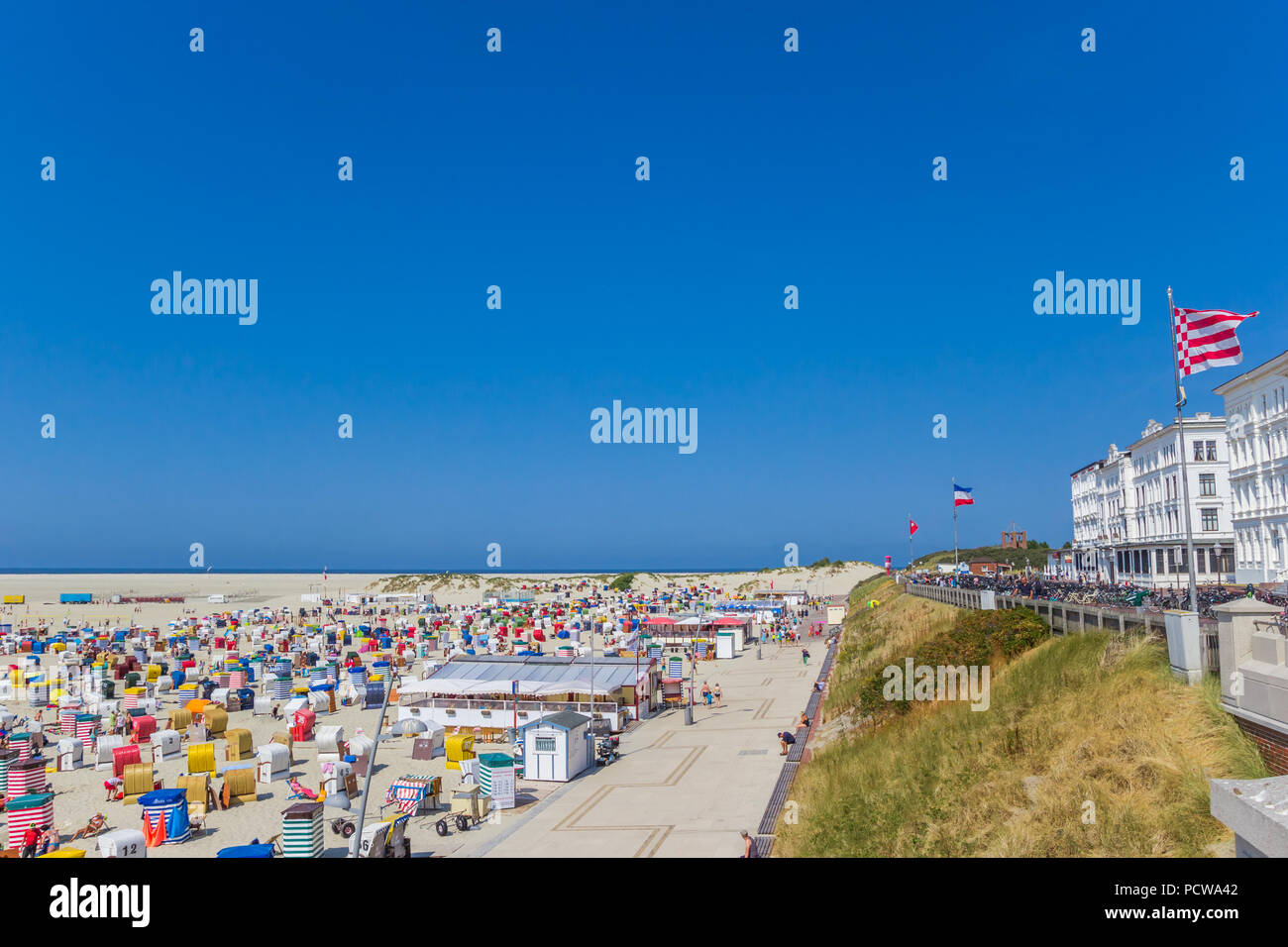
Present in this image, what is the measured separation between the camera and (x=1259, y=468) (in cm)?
3859

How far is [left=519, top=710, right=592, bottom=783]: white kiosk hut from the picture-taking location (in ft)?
77.0

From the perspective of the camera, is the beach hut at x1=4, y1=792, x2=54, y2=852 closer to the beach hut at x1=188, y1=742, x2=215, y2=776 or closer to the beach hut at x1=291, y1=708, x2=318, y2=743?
the beach hut at x1=188, y1=742, x2=215, y2=776

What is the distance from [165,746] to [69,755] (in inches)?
114

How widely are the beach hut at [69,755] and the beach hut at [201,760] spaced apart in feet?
17.9

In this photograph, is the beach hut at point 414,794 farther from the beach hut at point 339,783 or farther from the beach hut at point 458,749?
the beach hut at point 458,749

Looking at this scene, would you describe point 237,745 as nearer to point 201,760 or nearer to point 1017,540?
point 201,760

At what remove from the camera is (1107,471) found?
200ft

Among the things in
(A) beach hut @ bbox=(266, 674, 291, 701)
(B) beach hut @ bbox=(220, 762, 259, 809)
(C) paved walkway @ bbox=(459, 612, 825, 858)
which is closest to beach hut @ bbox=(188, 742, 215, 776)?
(B) beach hut @ bbox=(220, 762, 259, 809)

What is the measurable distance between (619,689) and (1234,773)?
21.3 m

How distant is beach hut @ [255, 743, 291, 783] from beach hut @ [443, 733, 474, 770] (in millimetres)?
4735

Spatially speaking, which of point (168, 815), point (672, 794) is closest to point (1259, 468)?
point (672, 794)

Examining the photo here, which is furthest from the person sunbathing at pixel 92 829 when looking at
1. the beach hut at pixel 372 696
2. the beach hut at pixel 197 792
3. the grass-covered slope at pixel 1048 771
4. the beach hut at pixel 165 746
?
the grass-covered slope at pixel 1048 771
